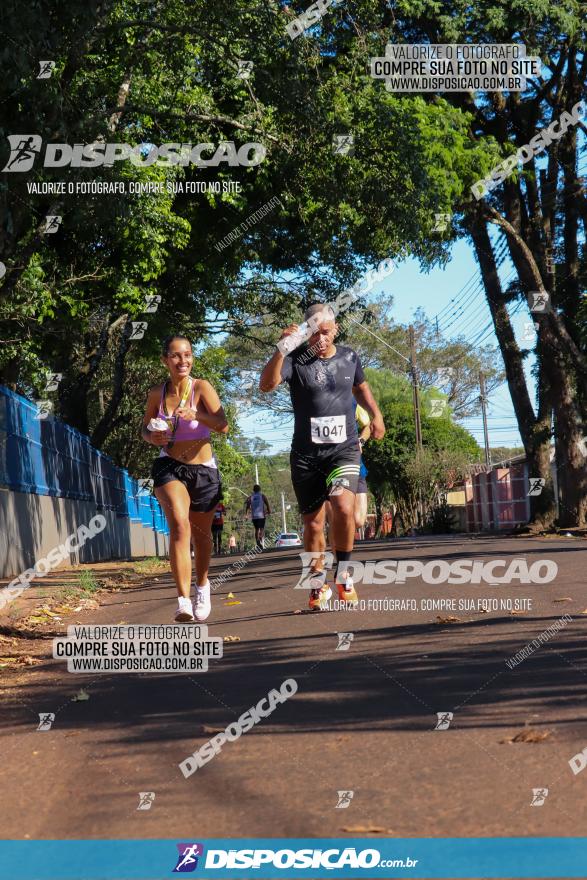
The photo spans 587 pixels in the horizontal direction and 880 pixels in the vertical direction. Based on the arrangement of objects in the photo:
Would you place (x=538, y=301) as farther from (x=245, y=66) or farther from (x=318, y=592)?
(x=318, y=592)

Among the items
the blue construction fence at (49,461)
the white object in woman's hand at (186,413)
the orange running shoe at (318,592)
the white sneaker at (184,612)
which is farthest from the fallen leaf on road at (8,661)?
the blue construction fence at (49,461)

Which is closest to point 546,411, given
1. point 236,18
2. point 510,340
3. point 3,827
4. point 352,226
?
point 510,340

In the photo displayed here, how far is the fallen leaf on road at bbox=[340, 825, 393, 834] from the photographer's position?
325cm

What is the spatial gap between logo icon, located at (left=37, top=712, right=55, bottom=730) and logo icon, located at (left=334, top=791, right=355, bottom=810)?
1.84 metres

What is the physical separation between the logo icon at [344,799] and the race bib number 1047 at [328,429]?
15.9 ft

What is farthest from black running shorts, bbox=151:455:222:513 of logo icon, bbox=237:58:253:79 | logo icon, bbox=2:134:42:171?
logo icon, bbox=237:58:253:79

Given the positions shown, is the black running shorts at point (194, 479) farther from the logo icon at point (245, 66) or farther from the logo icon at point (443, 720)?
the logo icon at point (245, 66)

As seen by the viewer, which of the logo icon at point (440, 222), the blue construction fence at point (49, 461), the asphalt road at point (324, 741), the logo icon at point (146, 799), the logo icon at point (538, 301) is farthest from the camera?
the logo icon at point (538, 301)

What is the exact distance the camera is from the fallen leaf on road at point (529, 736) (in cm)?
413

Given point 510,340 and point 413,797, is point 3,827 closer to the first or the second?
point 413,797

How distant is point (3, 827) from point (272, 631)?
4264 millimetres

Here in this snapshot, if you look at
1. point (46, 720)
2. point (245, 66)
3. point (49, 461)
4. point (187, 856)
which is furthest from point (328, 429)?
point (49, 461)

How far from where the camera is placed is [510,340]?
25656mm

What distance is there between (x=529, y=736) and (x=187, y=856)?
1.48 m
